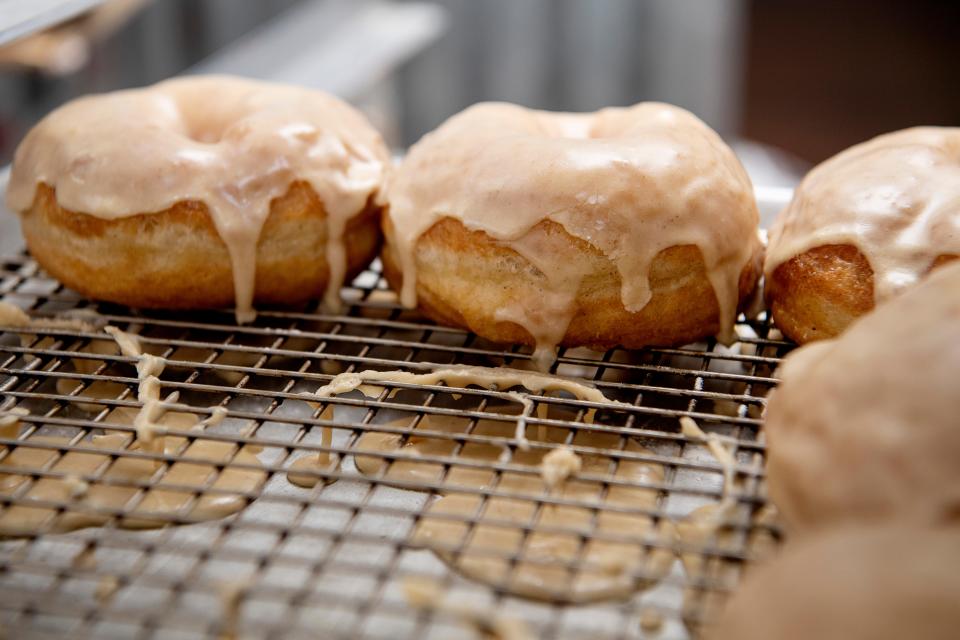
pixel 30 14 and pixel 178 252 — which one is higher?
pixel 30 14

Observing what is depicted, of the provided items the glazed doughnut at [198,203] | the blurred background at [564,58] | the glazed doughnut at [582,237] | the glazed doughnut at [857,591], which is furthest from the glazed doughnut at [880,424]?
the blurred background at [564,58]

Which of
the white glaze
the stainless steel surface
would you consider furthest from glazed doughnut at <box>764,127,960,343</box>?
the stainless steel surface

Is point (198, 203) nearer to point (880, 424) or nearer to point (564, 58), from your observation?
point (880, 424)

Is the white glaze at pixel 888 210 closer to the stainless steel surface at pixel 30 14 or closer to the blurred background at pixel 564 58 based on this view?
the stainless steel surface at pixel 30 14

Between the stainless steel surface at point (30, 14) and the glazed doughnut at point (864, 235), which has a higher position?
the stainless steel surface at point (30, 14)

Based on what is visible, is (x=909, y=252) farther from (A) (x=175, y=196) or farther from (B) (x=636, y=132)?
(A) (x=175, y=196)

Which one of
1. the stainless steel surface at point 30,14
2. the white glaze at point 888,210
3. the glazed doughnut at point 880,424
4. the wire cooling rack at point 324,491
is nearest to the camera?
the glazed doughnut at point 880,424

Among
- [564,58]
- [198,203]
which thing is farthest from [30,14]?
[564,58]

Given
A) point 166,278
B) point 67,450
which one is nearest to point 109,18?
point 166,278
